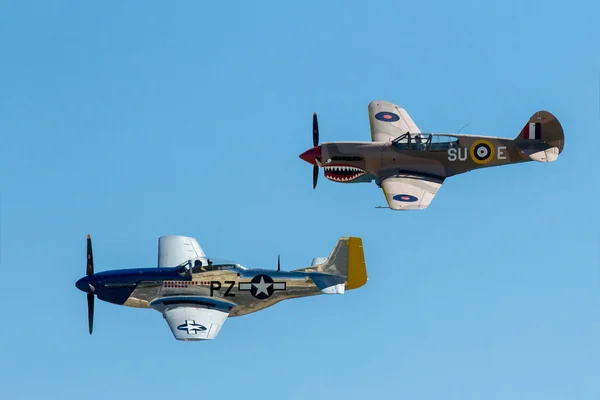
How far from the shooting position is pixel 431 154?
59.4 m

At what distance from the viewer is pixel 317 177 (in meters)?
60.1

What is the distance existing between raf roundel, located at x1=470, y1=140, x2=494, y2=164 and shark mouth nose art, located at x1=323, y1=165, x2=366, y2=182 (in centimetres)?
363

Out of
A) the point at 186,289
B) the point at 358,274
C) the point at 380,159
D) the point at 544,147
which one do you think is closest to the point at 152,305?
the point at 186,289

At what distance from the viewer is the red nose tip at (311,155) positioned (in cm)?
5991

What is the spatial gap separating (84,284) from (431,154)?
40.4 feet

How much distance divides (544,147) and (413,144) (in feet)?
14.0

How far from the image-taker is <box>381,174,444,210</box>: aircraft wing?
5741 centimetres

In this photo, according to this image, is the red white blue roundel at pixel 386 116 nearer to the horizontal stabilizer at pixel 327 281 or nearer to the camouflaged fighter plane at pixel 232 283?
the camouflaged fighter plane at pixel 232 283

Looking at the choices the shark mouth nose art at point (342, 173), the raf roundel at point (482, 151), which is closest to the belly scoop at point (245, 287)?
the shark mouth nose art at point (342, 173)

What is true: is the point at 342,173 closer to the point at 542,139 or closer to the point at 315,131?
the point at 315,131

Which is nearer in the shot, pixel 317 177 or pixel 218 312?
pixel 218 312

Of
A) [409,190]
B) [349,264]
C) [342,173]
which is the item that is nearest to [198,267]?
[349,264]

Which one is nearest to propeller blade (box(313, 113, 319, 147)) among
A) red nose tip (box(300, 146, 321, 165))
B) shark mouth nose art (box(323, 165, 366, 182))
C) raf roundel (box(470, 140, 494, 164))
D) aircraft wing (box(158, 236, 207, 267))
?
red nose tip (box(300, 146, 321, 165))

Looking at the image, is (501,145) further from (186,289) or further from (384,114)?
(186,289)
